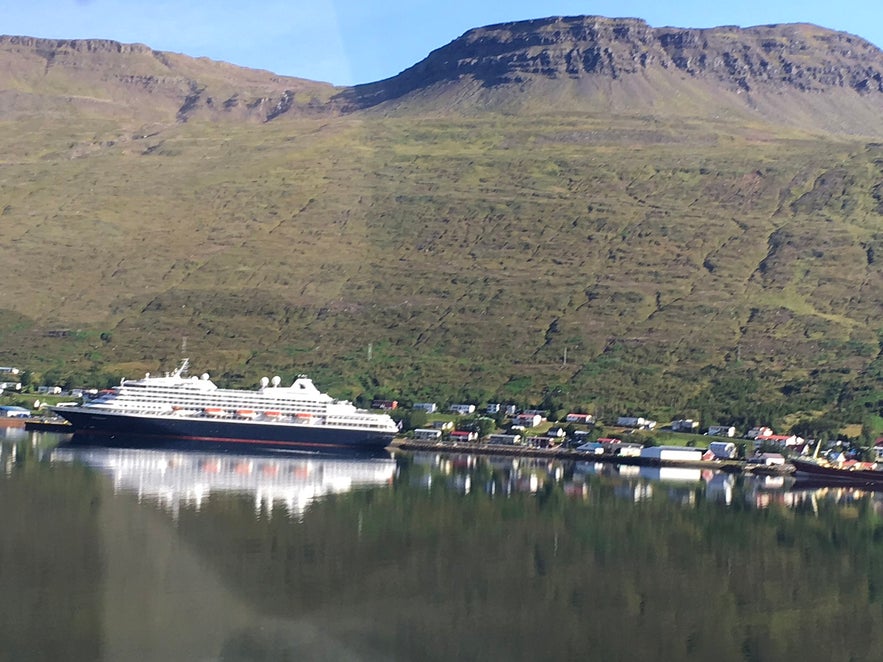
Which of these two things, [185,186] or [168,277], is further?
[185,186]

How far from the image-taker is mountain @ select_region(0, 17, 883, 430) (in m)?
101

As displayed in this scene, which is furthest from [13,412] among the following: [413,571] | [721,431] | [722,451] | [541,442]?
[413,571]

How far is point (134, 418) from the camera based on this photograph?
78.2 meters

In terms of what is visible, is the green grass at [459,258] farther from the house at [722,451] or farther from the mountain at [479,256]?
the house at [722,451]

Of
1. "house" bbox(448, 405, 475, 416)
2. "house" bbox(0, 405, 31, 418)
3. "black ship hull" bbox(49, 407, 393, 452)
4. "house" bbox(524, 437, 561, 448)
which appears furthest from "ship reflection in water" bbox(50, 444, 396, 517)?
"house" bbox(448, 405, 475, 416)

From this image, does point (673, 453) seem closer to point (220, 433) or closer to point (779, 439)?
point (779, 439)

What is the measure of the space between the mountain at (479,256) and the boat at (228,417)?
14703 millimetres

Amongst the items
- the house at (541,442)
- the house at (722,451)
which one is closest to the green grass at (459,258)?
the house at (541,442)

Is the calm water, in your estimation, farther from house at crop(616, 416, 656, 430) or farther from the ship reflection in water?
house at crop(616, 416, 656, 430)

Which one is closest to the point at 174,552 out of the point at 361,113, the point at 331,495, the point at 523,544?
the point at 523,544

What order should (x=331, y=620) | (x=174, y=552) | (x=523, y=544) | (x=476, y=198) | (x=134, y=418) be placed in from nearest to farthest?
(x=331, y=620)
(x=174, y=552)
(x=523, y=544)
(x=134, y=418)
(x=476, y=198)

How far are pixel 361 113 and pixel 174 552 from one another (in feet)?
550

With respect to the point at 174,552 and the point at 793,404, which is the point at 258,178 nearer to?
the point at 793,404

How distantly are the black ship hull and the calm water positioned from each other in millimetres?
19934
